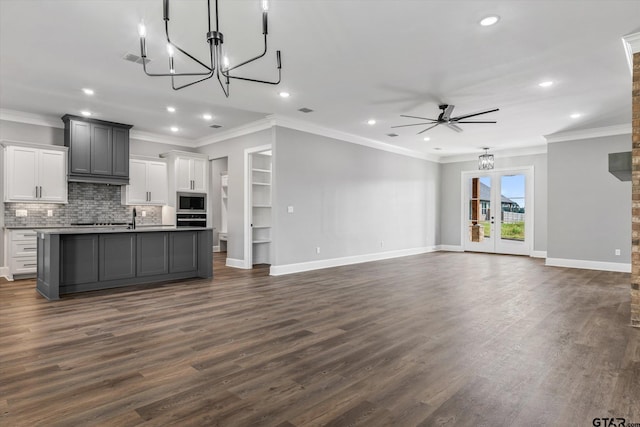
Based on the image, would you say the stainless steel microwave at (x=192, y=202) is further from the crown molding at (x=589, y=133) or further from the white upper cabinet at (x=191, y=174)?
the crown molding at (x=589, y=133)

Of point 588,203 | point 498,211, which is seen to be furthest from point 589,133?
point 498,211

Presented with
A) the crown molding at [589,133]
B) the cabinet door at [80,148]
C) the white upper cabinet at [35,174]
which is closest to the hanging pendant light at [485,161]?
the crown molding at [589,133]

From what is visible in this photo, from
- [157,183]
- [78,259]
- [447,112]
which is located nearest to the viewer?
[78,259]

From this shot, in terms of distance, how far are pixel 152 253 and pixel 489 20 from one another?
558 centimetres

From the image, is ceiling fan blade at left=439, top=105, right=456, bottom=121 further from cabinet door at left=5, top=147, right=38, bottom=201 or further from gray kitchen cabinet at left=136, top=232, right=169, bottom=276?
cabinet door at left=5, top=147, right=38, bottom=201

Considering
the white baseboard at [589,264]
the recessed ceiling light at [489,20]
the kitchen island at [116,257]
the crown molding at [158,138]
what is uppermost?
the recessed ceiling light at [489,20]

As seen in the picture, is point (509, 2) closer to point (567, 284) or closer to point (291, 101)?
point (291, 101)

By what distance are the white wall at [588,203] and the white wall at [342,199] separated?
3.38 metres

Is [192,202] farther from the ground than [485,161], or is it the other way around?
[485,161]

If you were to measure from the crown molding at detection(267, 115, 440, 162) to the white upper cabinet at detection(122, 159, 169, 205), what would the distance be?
324 cm

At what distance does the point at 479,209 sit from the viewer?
10.8 meters

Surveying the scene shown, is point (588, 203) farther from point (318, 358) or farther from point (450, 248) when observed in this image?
point (318, 358)

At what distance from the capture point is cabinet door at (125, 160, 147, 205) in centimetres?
784

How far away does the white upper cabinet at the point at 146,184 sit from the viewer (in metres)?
7.86
